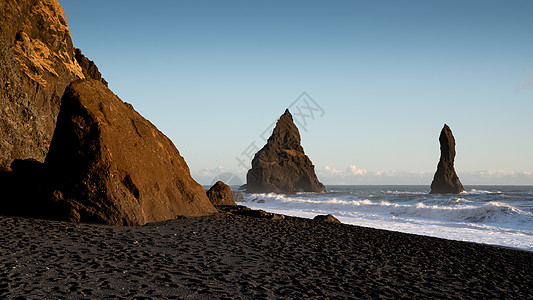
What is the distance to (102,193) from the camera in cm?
1274

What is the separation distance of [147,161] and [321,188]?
351 feet

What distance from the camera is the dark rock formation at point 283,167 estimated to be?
10994 centimetres

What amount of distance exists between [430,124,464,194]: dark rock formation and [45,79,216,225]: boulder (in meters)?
90.0

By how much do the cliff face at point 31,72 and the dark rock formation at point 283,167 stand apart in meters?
79.9

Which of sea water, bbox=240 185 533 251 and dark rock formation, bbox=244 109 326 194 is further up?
dark rock formation, bbox=244 109 326 194

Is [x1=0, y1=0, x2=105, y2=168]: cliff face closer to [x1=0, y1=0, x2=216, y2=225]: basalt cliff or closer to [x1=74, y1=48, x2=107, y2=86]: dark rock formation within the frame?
[x1=0, y1=0, x2=216, y2=225]: basalt cliff

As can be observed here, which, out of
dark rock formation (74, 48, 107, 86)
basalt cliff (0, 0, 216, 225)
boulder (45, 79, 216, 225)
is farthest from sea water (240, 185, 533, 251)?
dark rock formation (74, 48, 107, 86)

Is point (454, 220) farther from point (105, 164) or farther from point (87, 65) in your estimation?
point (87, 65)

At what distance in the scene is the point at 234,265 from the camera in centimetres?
838

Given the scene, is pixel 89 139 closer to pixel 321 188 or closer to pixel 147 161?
pixel 147 161

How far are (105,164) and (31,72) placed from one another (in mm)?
18174

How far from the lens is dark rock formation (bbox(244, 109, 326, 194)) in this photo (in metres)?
110

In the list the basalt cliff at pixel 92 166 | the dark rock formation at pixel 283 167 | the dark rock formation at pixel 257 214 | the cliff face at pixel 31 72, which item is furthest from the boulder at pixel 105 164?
the dark rock formation at pixel 283 167

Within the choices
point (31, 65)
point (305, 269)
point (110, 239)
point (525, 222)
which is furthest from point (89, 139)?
point (525, 222)
